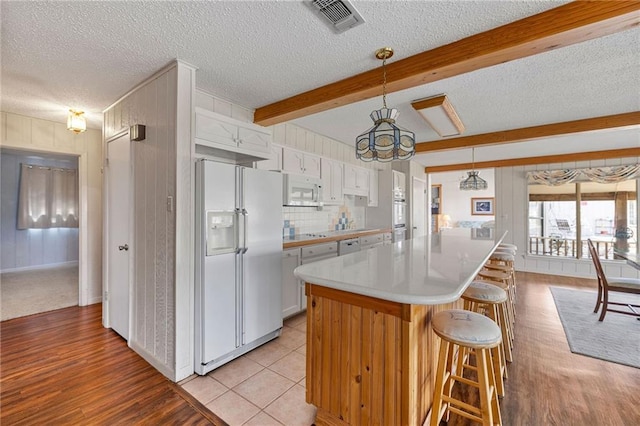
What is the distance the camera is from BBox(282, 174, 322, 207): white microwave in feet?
11.2

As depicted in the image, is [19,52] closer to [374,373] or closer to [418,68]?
[418,68]

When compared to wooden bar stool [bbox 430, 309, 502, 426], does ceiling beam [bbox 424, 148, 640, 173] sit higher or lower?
higher

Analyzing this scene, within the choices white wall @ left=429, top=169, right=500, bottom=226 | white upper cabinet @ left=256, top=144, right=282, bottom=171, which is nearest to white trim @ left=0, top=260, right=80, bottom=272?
white upper cabinet @ left=256, top=144, right=282, bottom=171

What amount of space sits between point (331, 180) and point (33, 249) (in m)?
6.69

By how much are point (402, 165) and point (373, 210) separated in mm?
1499

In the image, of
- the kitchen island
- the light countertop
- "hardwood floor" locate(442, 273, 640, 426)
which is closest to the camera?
the light countertop

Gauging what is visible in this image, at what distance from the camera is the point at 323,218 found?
181 inches

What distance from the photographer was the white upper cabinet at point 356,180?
473cm

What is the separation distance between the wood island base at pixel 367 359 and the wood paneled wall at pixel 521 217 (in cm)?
538

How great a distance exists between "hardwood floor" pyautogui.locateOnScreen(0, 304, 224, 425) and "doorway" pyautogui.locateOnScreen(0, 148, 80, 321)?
1.65 metres

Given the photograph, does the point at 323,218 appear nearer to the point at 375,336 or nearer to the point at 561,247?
the point at 375,336

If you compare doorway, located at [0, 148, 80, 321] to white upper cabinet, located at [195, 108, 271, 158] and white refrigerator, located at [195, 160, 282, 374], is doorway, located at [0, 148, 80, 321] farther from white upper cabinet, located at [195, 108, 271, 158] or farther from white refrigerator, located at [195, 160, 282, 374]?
white upper cabinet, located at [195, 108, 271, 158]

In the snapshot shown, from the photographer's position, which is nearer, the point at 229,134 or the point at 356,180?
the point at 229,134

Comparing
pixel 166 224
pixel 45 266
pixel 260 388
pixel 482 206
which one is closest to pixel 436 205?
pixel 482 206
